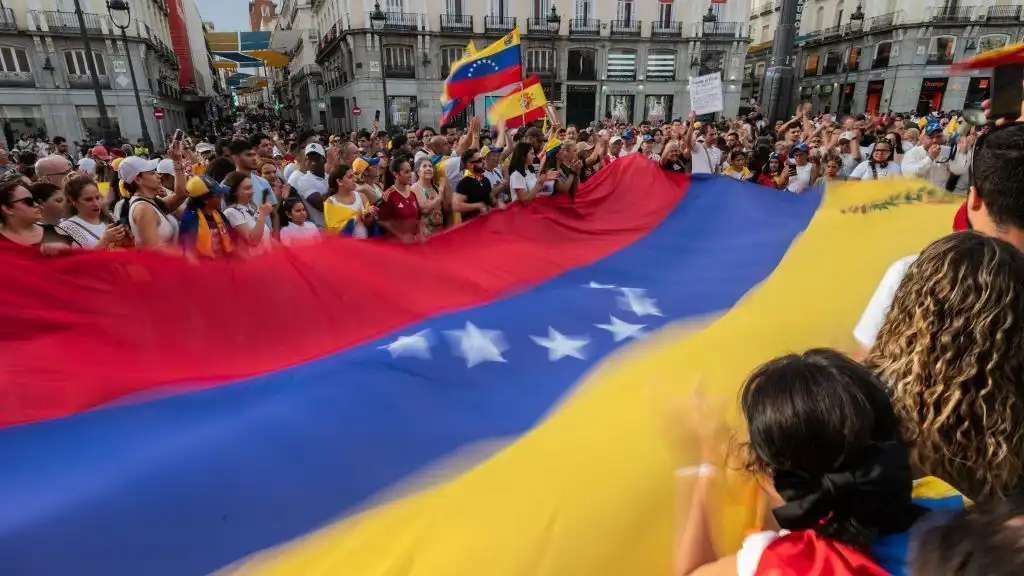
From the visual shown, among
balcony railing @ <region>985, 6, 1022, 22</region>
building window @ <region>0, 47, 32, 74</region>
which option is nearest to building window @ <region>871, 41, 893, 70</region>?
balcony railing @ <region>985, 6, 1022, 22</region>

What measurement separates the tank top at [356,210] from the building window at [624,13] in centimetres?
3888

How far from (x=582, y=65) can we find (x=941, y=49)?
80.8ft

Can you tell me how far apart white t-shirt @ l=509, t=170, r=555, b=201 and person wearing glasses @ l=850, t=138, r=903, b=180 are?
147 inches

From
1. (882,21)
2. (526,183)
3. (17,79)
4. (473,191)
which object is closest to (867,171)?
(526,183)

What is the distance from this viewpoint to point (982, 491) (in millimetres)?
1474

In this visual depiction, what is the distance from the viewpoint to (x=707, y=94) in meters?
9.02

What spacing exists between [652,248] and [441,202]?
2434 millimetres

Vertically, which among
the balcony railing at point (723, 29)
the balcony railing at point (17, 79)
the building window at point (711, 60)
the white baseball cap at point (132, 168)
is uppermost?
the balcony railing at point (723, 29)

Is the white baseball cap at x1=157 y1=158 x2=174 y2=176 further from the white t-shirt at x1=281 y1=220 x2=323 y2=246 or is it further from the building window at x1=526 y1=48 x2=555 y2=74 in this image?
the building window at x1=526 y1=48 x2=555 y2=74

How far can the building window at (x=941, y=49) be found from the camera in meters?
39.2

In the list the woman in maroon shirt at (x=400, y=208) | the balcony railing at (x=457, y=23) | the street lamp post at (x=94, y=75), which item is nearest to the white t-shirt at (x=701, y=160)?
the woman in maroon shirt at (x=400, y=208)

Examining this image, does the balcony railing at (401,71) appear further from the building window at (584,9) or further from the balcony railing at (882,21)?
the balcony railing at (882,21)

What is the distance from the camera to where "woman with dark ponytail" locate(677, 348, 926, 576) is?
115 cm

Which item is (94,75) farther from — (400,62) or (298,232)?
(400,62)
